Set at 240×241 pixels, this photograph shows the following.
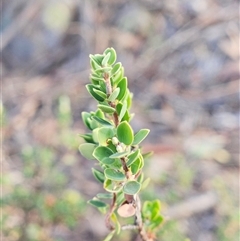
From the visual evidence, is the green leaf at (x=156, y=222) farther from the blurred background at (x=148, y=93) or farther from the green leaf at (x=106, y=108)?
the blurred background at (x=148, y=93)

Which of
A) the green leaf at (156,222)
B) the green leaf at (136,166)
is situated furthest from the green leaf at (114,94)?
the green leaf at (156,222)

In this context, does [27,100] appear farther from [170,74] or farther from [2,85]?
[170,74]

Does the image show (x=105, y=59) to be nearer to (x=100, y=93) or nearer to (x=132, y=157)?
(x=100, y=93)

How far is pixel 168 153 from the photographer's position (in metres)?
2.46

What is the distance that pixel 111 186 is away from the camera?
817 mm

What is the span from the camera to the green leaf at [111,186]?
0.78m

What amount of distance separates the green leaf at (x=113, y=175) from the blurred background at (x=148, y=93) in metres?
0.95

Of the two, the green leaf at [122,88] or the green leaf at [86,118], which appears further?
the green leaf at [86,118]

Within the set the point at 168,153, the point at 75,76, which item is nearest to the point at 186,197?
the point at 168,153

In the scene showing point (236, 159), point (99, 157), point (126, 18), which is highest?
point (99, 157)

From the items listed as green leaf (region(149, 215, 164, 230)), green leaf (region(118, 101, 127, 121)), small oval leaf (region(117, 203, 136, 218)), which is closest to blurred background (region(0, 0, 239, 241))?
green leaf (region(149, 215, 164, 230))

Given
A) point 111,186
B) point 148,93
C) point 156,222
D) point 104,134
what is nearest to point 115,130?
point 104,134

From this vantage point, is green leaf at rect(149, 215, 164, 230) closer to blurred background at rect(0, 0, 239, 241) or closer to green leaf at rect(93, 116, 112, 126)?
green leaf at rect(93, 116, 112, 126)

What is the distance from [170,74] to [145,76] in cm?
16
